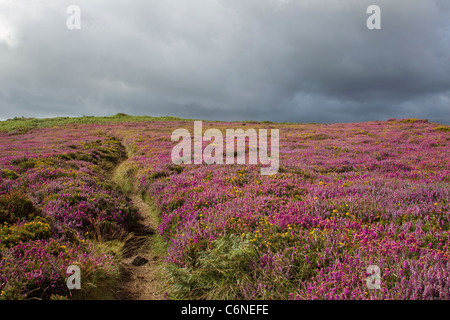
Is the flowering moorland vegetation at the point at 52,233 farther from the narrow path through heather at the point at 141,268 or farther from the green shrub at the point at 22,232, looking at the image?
the narrow path through heather at the point at 141,268

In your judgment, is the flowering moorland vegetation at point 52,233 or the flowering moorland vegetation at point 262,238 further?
the flowering moorland vegetation at point 52,233

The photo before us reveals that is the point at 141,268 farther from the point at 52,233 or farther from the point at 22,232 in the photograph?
the point at 22,232

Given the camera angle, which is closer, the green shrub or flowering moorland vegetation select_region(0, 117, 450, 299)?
flowering moorland vegetation select_region(0, 117, 450, 299)

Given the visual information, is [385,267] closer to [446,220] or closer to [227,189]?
[446,220]

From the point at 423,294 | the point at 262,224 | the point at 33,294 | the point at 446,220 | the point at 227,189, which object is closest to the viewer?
the point at 423,294

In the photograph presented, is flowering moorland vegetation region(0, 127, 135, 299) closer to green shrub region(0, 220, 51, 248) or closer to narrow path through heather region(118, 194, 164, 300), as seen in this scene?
green shrub region(0, 220, 51, 248)

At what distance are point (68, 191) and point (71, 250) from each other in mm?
4274

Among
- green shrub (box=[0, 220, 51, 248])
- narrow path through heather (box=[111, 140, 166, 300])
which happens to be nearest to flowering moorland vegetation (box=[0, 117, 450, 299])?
green shrub (box=[0, 220, 51, 248])

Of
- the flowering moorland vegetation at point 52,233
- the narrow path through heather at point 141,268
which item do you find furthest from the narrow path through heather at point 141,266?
the flowering moorland vegetation at point 52,233

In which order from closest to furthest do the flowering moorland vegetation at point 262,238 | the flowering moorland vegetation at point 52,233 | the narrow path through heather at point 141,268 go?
the flowering moorland vegetation at point 262,238, the flowering moorland vegetation at point 52,233, the narrow path through heather at point 141,268

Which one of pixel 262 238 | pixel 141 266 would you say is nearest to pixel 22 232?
pixel 141 266

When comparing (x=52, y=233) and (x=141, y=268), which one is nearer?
(x=52, y=233)
